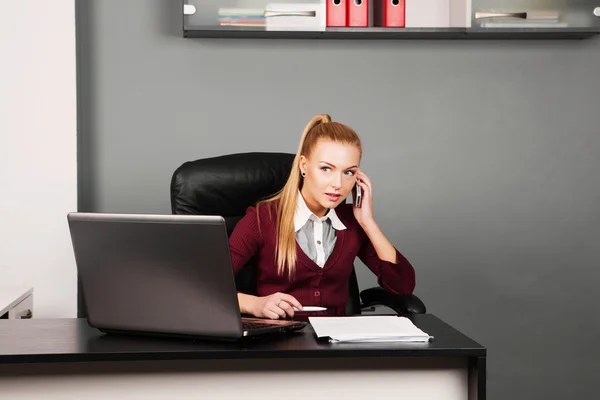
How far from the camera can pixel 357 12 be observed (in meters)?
3.06

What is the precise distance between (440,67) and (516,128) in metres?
0.41

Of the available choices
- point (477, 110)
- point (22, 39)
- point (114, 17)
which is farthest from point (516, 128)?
point (22, 39)

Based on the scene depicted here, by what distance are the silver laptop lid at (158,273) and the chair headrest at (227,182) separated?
81 cm

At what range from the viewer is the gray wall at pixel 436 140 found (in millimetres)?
3162

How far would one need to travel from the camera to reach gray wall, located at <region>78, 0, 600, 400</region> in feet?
10.4

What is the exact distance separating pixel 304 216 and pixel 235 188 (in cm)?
23

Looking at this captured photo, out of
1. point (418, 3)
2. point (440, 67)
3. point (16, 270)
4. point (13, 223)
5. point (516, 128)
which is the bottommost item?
point (16, 270)

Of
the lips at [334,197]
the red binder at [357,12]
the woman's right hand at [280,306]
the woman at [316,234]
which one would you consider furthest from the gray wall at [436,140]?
the woman's right hand at [280,306]

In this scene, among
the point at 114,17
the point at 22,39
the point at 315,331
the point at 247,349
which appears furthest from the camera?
the point at 114,17

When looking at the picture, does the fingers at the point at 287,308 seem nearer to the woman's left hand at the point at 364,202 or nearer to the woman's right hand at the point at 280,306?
the woman's right hand at the point at 280,306

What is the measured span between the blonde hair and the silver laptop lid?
0.77 m

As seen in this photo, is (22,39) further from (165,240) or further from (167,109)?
(165,240)

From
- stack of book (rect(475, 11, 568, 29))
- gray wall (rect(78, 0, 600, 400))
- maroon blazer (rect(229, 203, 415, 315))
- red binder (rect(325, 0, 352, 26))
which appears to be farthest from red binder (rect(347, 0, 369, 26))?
maroon blazer (rect(229, 203, 415, 315))

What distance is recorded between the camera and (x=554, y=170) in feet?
10.8
